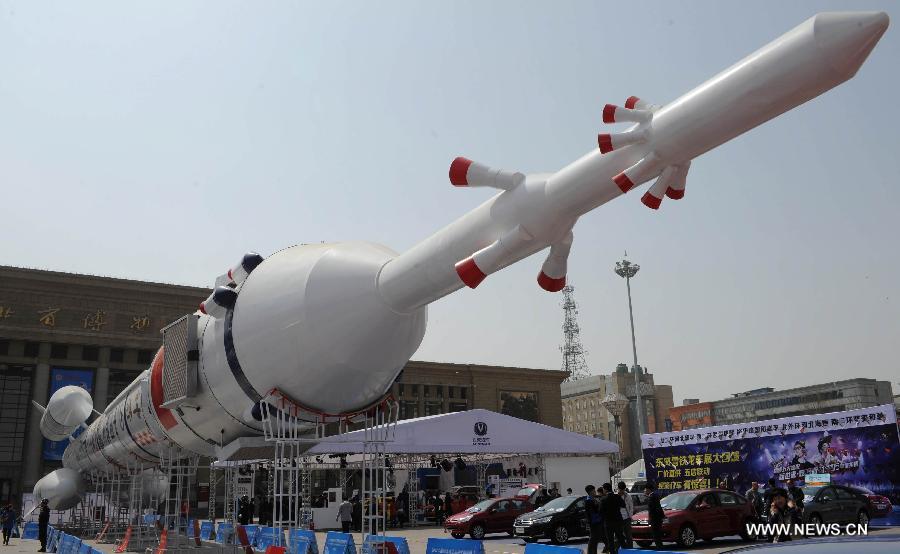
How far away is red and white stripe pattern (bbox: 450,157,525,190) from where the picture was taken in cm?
664

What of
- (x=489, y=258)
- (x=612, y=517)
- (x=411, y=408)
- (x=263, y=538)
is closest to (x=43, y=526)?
(x=263, y=538)

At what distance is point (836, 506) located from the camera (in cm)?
1834

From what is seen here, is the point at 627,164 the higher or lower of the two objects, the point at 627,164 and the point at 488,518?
the higher

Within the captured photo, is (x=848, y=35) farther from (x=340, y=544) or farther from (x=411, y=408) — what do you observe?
(x=411, y=408)

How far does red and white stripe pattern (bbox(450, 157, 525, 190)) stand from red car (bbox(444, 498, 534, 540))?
1751 cm

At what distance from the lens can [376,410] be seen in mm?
9273

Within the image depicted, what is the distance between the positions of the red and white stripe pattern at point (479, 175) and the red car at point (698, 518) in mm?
11975

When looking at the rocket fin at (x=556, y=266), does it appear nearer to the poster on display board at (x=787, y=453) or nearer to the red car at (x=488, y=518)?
the poster on display board at (x=787, y=453)

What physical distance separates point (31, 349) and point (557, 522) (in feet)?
106

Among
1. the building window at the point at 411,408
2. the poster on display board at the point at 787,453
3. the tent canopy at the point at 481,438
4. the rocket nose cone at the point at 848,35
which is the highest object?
the building window at the point at 411,408

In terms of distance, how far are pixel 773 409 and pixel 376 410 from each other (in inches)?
4372

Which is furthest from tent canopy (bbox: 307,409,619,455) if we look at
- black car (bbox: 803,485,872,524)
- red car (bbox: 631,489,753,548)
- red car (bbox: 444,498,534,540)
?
black car (bbox: 803,485,872,524)

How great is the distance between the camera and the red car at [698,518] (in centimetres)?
1612

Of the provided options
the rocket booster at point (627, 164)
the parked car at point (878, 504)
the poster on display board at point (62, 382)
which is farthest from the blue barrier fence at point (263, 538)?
the poster on display board at point (62, 382)
